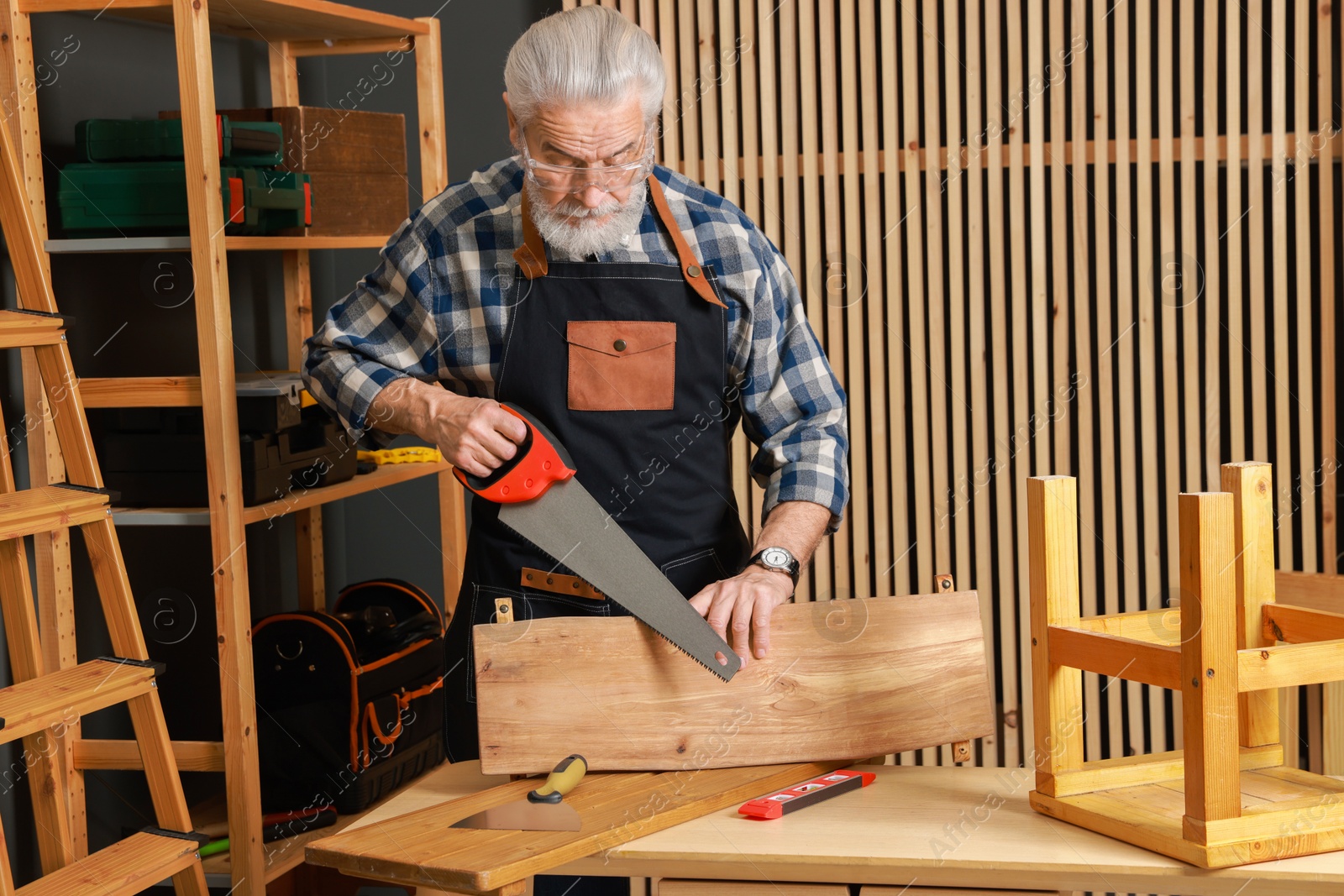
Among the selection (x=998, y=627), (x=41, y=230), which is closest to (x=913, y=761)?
(x=998, y=627)

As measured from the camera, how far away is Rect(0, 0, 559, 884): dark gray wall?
2.82 meters

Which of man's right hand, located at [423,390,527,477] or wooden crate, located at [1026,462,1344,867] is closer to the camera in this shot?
wooden crate, located at [1026,462,1344,867]

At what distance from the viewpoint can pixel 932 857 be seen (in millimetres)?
1451

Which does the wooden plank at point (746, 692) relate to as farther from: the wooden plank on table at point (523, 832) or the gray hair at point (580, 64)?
the gray hair at point (580, 64)

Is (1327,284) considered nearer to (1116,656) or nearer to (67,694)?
(1116,656)

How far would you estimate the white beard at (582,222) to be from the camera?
6.24 ft

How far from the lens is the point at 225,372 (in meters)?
2.57

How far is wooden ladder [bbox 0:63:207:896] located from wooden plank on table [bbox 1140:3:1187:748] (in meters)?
2.59

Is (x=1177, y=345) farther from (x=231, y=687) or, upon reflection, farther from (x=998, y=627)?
(x=231, y=687)

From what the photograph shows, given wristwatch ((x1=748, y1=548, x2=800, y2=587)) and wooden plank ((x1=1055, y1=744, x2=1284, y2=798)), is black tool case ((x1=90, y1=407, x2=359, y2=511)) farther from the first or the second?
wooden plank ((x1=1055, y1=744, x2=1284, y2=798))

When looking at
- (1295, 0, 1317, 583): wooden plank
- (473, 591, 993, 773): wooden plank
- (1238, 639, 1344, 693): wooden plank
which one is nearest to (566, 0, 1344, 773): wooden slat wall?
(1295, 0, 1317, 583): wooden plank

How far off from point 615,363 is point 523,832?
2.62 feet

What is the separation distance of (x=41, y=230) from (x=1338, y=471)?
3.29m

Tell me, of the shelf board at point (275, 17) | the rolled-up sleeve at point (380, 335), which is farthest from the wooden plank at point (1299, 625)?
the shelf board at point (275, 17)
